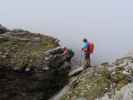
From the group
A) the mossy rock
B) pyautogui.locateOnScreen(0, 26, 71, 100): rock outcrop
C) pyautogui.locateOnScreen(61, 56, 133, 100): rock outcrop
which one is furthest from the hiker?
the mossy rock

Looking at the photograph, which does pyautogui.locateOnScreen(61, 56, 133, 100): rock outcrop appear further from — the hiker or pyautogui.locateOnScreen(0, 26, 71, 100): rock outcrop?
pyautogui.locateOnScreen(0, 26, 71, 100): rock outcrop

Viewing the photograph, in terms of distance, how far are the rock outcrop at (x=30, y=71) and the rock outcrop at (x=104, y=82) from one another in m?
2.44

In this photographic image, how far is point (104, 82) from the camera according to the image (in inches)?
1339

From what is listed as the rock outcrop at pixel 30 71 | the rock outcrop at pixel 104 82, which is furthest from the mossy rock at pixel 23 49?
the rock outcrop at pixel 104 82

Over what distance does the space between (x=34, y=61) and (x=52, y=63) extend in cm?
198

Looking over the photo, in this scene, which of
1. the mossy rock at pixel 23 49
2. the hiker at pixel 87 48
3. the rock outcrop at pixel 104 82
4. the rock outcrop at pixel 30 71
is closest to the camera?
the rock outcrop at pixel 104 82

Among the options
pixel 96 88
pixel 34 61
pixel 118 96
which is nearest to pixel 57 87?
pixel 34 61

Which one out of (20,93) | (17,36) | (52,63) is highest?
(17,36)

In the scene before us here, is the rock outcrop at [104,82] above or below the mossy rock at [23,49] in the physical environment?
below

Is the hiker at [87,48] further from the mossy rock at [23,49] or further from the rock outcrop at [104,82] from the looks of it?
the mossy rock at [23,49]

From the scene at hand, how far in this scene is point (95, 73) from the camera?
3669cm

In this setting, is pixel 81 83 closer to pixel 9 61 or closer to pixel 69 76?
pixel 69 76

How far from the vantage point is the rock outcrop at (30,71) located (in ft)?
120

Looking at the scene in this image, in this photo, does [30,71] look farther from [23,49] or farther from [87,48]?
[87,48]
